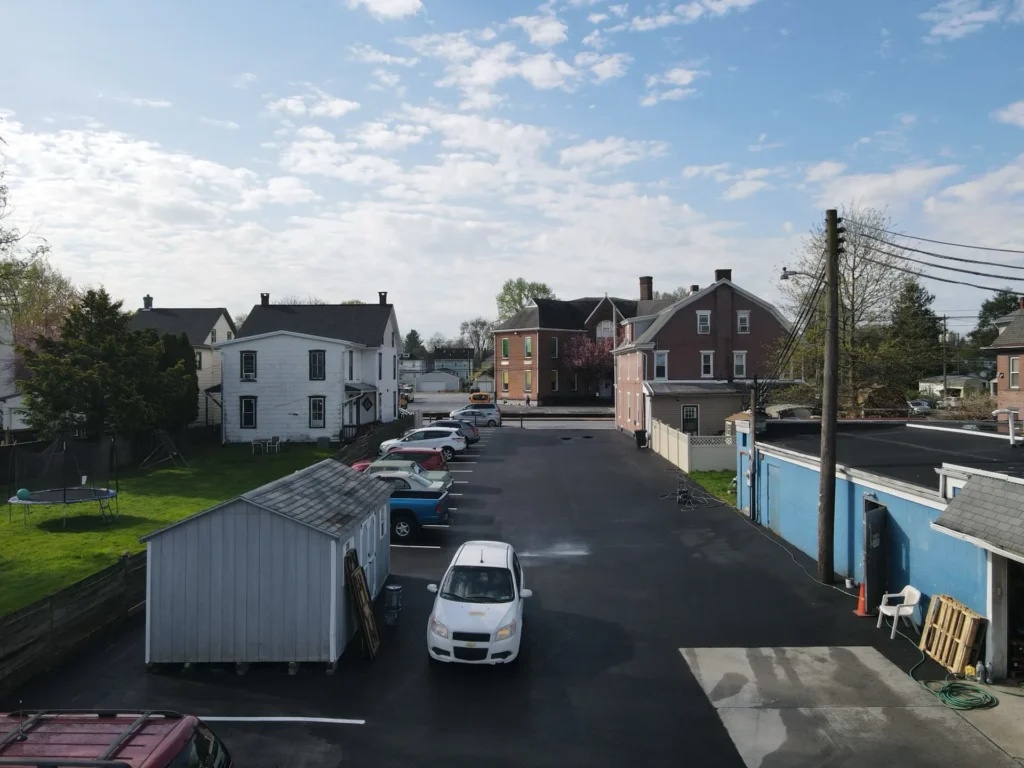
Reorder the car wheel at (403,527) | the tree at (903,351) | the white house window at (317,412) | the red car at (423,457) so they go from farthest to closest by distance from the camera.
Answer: the white house window at (317,412), the tree at (903,351), the red car at (423,457), the car wheel at (403,527)

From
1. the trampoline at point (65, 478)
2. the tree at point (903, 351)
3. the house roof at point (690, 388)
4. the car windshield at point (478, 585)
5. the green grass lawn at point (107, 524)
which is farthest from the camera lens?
the house roof at point (690, 388)

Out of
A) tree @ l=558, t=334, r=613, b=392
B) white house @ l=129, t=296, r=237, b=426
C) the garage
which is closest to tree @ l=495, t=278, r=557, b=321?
the garage

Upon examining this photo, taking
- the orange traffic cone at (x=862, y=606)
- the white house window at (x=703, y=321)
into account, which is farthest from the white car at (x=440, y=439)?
the orange traffic cone at (x=862, y=606)

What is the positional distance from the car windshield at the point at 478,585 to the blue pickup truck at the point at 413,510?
24.4 ft

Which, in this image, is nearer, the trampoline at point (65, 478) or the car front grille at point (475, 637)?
the car front grille at point (475, 637)

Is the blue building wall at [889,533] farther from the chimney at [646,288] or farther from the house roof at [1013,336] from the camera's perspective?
the chimney at [646,288]

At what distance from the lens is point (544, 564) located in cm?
1847

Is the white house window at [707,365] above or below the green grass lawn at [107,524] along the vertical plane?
above

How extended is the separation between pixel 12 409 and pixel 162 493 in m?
21.9

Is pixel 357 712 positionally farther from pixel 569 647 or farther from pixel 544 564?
pixel 544 564

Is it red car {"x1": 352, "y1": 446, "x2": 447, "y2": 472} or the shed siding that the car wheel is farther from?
red car {"x1": 352, "y1": 446, "x2": 447, "y2": 472}

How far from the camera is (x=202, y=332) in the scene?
176 ft

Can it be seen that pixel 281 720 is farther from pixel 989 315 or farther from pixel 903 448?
pixel 989 315

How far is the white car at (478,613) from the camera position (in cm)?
1166
